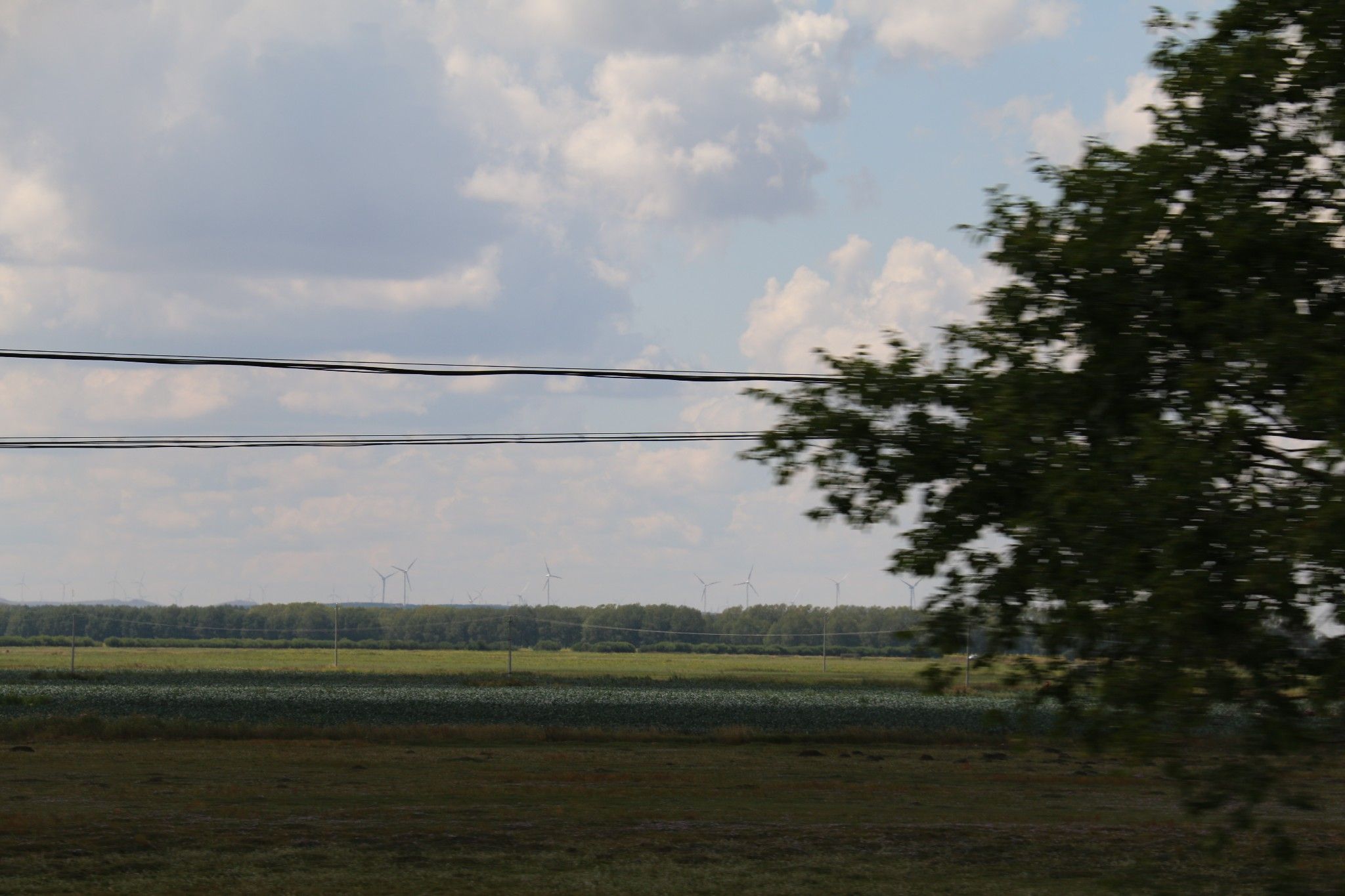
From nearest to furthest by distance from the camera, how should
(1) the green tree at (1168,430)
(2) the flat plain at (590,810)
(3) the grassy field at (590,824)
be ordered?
(1) the green tree at (1168,430) → (3) the grassy field at (590,824) → (2) the flat plain at (590,810)

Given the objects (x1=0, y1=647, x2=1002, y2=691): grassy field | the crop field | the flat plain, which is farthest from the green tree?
(x1=0, y1=647, x2=1002, y2=691): grassy field

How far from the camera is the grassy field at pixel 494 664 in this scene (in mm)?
129375

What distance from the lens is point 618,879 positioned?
21.4m

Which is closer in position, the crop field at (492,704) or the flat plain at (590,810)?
the flat plain at (590,810)

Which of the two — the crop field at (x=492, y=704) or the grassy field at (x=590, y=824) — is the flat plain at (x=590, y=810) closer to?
the grassy field at (x=590, y=824)

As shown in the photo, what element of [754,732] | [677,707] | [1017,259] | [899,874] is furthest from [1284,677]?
[677,707]

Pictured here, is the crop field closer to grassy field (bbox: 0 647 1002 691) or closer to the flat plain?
the flat plain

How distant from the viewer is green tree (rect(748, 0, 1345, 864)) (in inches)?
400

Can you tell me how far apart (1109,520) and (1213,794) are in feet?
8.03

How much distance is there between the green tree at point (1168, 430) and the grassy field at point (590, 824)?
1503 millimetres

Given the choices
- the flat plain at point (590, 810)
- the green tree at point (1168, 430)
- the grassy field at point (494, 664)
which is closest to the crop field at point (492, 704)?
the flat plain at point (590, 810)

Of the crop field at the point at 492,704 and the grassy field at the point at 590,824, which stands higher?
the grassy field at the point at 590,824

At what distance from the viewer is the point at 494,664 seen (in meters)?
162

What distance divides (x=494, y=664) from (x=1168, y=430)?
512 ft
